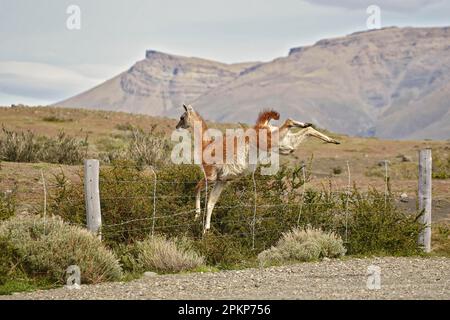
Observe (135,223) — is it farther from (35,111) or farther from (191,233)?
(35,111)

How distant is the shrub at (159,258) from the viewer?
13727 mm

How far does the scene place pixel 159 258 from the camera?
45.0 feet

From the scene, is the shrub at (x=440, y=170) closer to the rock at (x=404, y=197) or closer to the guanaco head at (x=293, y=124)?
the rock at (x=404, y=197)

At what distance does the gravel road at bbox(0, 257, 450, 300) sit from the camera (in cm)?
1103

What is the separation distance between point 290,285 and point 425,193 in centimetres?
585

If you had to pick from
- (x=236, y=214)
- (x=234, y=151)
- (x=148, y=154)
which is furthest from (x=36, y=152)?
(x=234, y=151)

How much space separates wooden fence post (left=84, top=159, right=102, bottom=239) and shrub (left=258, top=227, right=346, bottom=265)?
9.83 feet

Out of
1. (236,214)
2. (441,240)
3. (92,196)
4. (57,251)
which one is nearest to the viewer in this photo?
(57,251)

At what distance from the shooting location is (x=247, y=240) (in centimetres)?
1583

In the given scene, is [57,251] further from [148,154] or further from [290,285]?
[148,154]

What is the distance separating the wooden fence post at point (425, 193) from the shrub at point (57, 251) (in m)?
6.83

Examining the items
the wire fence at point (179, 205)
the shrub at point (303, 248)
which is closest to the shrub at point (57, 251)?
the wire fence at point (179, 205)

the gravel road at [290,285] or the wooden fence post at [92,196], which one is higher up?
the wooden fence post at [92,196]

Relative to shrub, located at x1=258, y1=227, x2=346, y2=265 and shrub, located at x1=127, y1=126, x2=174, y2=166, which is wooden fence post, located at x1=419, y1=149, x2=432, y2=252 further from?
shrub, located at x1=127, y1=126, x2=174, y2=166
